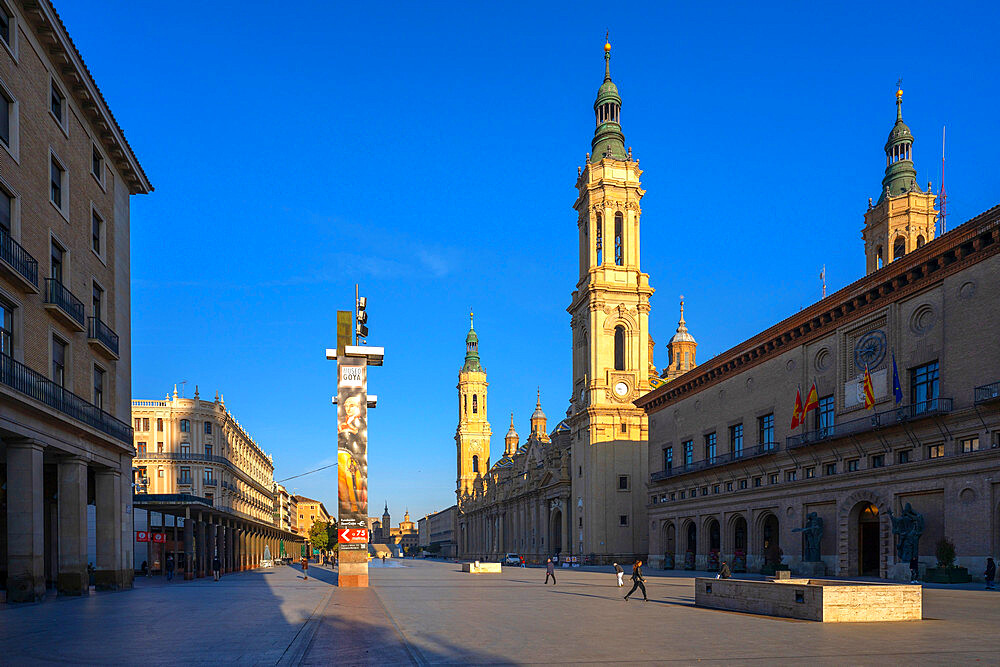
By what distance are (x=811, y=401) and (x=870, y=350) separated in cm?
608

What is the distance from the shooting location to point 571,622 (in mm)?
21062

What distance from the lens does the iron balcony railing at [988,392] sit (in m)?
34.6

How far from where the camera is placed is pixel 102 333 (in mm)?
33594

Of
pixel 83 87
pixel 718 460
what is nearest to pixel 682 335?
pixel 718 460

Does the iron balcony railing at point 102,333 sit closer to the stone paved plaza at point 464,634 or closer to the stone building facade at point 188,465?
the stone paved plaza at point 464,634

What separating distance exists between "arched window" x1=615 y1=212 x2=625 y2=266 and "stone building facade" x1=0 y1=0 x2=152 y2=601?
201 feet

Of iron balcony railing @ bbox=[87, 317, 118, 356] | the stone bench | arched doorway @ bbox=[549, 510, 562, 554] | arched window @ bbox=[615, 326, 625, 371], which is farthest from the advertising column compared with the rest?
arched doorway @ bbox=[549, 510, 562, 554]

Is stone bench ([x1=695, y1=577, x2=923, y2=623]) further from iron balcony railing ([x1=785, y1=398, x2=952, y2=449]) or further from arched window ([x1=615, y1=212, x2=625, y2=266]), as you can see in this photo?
arched window ([x1=615, y1=212, x2=625, y2=266])

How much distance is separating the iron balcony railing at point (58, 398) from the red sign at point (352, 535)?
9.93 meters

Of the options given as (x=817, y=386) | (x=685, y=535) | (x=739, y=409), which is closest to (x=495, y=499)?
(x=685, y=535)

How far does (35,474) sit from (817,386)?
4127 cm

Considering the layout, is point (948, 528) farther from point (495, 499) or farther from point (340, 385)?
point (495, 499)

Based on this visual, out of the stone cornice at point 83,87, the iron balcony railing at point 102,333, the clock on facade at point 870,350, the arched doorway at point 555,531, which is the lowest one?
the arched doorway at point 555,531

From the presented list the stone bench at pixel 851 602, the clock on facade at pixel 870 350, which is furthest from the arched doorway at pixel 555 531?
the stone bench at pixel 851 602
